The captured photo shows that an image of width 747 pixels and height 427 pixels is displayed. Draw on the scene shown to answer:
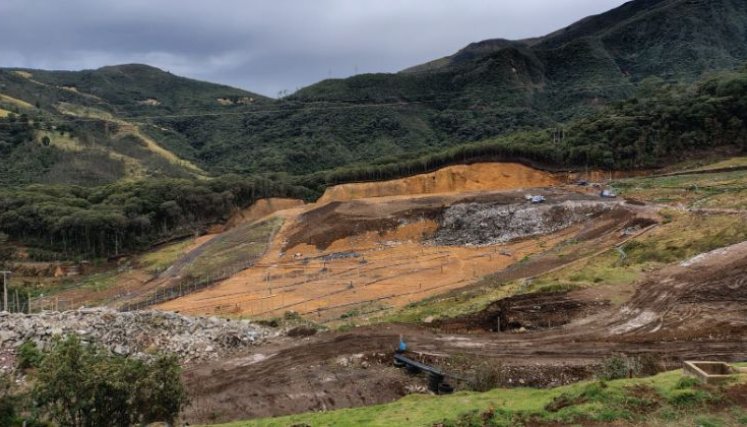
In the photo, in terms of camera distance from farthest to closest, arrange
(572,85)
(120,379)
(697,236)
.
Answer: (572,85) < (697,236) < (120,379)

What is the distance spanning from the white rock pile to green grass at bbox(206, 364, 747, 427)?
27.8 feet

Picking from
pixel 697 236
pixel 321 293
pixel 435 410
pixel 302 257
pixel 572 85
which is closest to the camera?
pixel 435 410

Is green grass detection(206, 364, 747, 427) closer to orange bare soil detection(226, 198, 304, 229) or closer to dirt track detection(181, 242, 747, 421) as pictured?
dirt track detection(181, 242, 747, 421)

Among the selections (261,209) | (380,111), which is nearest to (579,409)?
(261,209)

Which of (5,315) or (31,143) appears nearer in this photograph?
(5,315)

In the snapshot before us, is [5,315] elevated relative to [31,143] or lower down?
lower down

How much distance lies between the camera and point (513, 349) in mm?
21594

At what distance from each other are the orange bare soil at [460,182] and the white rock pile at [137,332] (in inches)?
1613

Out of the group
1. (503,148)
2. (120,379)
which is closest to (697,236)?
(120,379)

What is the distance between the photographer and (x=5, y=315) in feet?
75.7

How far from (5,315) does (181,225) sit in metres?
44.0

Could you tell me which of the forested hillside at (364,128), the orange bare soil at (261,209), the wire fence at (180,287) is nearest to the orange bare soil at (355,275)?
the wire fence at (180,287)

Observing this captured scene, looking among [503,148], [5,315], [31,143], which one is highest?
[31,143]

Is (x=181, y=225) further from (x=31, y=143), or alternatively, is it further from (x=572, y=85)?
(x=572, y=85)
